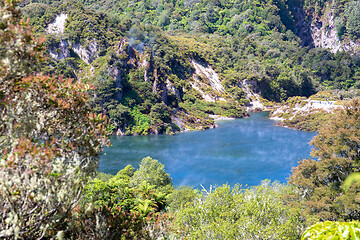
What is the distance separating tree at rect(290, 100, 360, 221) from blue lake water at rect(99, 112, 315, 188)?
20.9 meters

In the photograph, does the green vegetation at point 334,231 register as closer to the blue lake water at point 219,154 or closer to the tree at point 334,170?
the tree at point 334,170

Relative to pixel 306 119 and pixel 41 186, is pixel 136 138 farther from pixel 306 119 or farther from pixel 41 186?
pixel 41 186

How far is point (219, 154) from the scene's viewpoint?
66500mm

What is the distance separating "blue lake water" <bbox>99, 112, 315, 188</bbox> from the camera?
2077 inches

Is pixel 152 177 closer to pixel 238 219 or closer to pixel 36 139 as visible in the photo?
pixel 238 219

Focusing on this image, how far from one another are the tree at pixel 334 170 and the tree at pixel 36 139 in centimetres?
1871

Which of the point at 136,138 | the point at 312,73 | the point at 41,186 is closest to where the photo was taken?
the point at 41,186

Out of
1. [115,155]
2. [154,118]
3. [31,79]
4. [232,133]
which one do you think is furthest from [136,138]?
[31,79]

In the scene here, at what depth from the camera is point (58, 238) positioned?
6.12 meters

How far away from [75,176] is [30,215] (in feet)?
3.87

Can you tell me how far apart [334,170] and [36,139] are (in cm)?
2214

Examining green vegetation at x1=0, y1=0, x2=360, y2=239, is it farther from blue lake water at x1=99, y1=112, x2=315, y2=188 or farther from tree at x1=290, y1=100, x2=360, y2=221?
blue lake water at x1=99, y1=112, x2=315, y2=188

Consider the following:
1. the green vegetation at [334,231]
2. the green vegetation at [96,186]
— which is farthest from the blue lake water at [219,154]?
the green vegetation at [334,231]

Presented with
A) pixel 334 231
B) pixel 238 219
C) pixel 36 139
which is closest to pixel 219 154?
pixel 238 219
